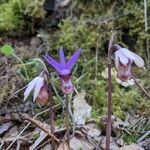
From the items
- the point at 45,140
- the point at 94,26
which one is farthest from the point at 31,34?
the point at 45,140

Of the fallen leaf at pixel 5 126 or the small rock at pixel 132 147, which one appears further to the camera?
the fallen leaf at pixel 5 126

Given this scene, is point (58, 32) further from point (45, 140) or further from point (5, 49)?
point (45, 140)

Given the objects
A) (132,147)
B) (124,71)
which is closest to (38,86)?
(124,71)

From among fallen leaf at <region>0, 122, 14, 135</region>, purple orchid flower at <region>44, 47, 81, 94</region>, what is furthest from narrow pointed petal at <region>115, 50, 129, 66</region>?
fallen leaf at <region>0, 122, 14, 135</region>

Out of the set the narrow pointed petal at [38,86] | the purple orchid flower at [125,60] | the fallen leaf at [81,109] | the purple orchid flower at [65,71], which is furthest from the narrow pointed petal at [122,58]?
the fallen leaf at [81,109]

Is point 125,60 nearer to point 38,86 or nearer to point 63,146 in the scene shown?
point 38,86

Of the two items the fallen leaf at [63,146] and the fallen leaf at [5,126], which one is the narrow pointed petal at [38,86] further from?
the fallen leaf at [5,126]

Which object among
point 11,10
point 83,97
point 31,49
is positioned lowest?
point 83,97

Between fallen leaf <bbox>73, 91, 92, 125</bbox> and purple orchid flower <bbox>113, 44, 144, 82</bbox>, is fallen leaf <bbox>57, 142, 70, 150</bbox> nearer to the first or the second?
fallen leaf <bbox>73, 91, 92, 125</bbox>
